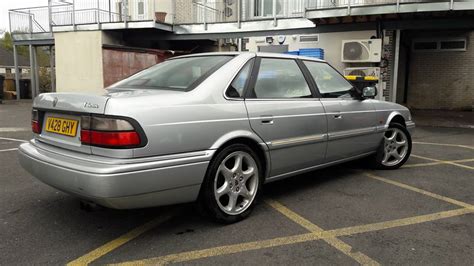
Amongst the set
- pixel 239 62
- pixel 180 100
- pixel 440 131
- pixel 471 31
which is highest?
pixel 471 31

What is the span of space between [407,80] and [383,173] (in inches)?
488

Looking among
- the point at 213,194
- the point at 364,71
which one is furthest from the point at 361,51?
the point at 213,194

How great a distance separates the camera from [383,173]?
5.61 metres

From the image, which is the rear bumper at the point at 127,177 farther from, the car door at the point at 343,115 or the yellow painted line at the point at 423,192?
the yellow painted line at the point at 423,192

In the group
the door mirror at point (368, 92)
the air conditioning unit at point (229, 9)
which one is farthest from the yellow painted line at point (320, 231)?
the air conditioning unit at point (229, 9)

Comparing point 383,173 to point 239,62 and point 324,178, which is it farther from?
point 239,62

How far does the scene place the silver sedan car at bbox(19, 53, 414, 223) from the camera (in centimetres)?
303

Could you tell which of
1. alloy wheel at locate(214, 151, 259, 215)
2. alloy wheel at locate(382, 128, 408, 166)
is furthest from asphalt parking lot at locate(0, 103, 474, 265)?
alloy wheel at locate(382, 128, 408, 166)

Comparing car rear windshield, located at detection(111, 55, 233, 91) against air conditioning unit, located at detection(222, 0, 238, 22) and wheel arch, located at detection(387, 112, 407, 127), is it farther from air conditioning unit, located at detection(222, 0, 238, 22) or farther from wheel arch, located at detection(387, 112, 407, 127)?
air conditioning unit, located at detection(222, 0, 238, 22)

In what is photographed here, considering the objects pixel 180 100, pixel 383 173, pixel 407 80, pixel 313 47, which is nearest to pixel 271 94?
pixel 180 100

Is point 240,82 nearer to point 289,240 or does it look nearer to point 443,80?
point 289,240

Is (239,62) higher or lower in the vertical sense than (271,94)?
higher

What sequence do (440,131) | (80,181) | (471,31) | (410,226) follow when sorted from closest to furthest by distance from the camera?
(80,181), (410,226), (440,131), (471,31)

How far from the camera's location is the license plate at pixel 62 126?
3.31 metres
